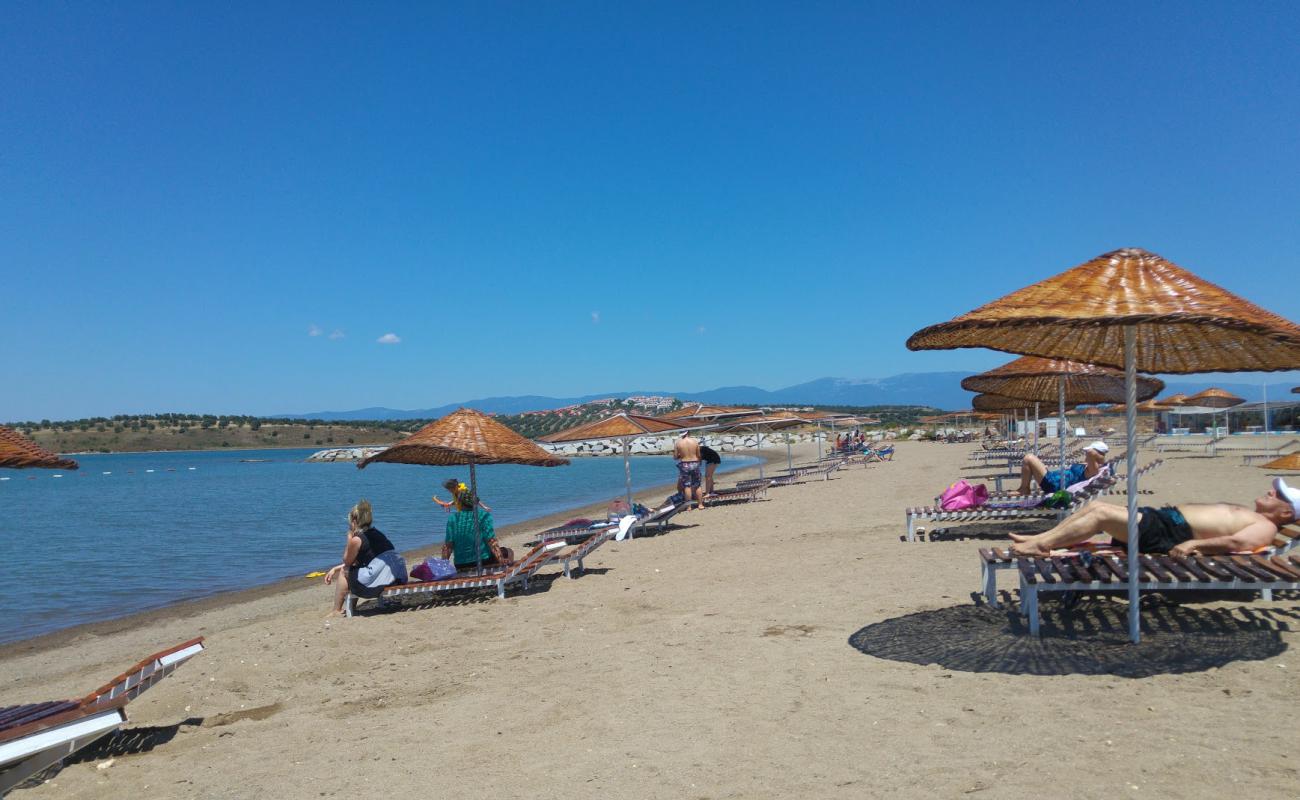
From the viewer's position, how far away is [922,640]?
5.02m

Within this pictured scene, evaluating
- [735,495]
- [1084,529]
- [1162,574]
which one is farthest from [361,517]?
[735,495]

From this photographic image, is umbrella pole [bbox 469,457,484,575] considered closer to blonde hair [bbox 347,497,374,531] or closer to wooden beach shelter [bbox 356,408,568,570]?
wooden beach shelter [bbox 356,408,568,570]

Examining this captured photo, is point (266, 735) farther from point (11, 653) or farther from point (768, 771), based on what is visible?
point (11, 653)

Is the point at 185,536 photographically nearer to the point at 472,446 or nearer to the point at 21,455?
the point at 472,446

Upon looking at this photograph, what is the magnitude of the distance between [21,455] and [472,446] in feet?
14.6

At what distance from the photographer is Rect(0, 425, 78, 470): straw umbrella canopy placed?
3763 millimetres

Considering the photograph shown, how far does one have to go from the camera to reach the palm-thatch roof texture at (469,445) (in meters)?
8.05

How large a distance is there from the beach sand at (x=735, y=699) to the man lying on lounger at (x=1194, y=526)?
42 centimetres

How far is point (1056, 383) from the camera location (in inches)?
497

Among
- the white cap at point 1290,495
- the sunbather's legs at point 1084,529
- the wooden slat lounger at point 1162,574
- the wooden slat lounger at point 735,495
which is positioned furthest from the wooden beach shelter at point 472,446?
the wooden slat lounger at point 735,495

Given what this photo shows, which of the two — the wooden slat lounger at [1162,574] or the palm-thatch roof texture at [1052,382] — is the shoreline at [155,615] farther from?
the wooden slat lounger at [1162,574]

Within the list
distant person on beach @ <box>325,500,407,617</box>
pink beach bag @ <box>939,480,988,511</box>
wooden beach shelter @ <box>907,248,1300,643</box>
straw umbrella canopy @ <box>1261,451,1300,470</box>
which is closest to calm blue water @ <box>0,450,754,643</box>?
distant person on beach @ <box>325,500,407,617</box>

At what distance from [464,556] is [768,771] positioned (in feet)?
18.6

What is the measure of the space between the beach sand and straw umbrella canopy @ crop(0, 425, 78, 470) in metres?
1.56
